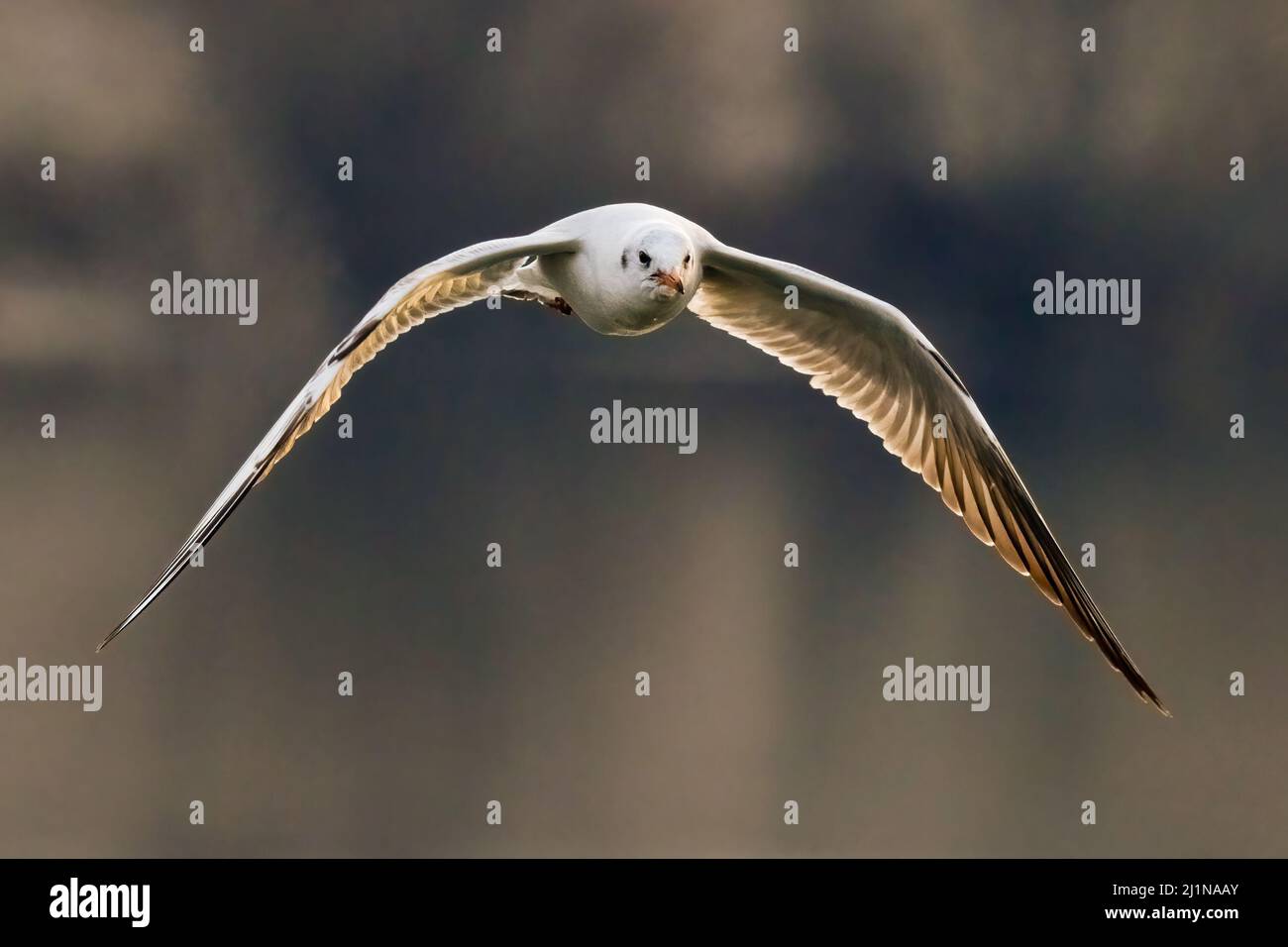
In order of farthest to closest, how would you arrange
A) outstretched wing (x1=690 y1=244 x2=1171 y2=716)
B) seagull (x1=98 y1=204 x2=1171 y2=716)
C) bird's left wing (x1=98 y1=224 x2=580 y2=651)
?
outstretched wing (x1=690 y1=244 x2=1171 y2=716), seagull (x1=98 y1=204 x2=1171 y2=716), bird's left wing (x1=98 y1=224 x2=580 y2=651)

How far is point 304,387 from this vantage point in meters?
4.94

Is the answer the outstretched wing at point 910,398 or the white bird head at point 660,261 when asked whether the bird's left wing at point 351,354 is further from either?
the outstretched wing at point 910,398

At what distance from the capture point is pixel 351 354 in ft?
16.5

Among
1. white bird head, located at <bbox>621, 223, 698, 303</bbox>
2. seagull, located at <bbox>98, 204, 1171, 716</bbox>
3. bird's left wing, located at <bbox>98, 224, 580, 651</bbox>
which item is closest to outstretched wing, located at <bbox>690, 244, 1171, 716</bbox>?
seagull, located at <bbox>98, 204, 1171, 716</bbox>

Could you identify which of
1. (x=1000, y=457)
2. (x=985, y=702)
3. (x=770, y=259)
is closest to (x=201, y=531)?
(x=770, y=259)

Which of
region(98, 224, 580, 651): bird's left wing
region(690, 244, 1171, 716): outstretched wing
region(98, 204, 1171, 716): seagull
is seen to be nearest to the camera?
region(98, 224, 580, 651): bird's left wing

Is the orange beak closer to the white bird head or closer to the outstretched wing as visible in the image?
the white bird head

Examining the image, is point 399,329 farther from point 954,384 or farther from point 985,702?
point 985,702

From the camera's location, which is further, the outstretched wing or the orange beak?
the outstretched wing

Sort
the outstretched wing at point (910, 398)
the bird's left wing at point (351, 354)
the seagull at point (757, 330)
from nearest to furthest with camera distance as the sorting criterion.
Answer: the bird's left wing at point (351, 354), the seagull at point (757, 330), the outstretched wing at point (910, 398)

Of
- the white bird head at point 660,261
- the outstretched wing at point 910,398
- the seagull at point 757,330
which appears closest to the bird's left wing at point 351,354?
the seagull at point 757,330

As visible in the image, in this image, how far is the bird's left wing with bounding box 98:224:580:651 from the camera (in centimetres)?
473

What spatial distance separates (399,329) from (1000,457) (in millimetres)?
2440

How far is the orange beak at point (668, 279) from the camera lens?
5.27 metres
